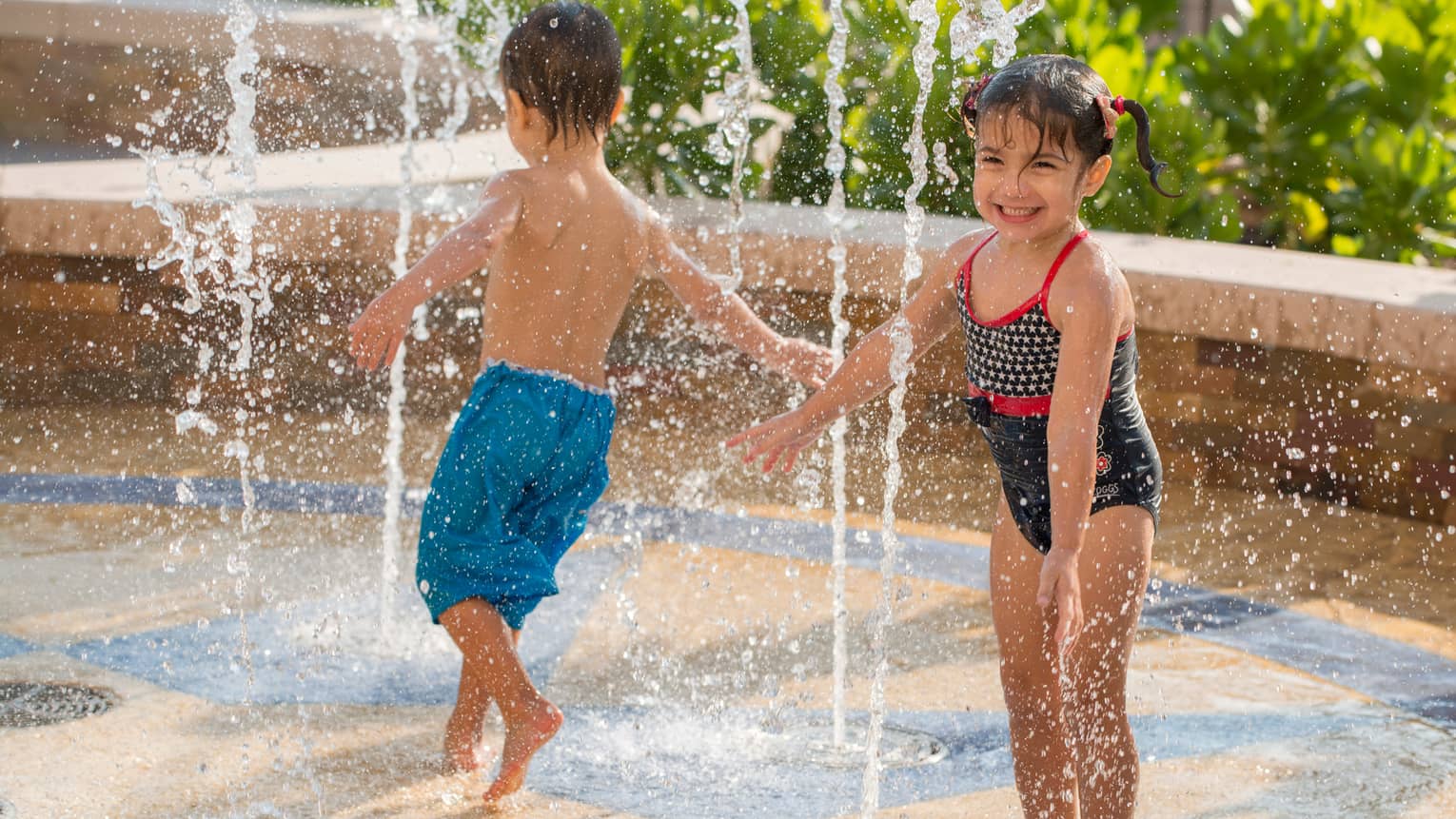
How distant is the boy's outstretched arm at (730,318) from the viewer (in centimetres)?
306

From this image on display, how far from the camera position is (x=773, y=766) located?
118 inches

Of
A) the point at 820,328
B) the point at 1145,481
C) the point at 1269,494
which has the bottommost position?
the point at 1269,494

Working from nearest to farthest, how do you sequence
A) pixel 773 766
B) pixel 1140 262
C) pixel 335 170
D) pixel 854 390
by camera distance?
pixel 854 390
pixel 773 766
pixel 1140 262
pixel 335 170

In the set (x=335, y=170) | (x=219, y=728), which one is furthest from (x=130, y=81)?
(x=219, y=728)

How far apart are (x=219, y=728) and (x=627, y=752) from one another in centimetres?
69

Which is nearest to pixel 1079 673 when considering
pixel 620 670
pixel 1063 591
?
pixel 1063 591

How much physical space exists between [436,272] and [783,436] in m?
0.59

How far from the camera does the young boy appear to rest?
290 centimetres

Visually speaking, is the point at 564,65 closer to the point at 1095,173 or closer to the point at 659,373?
the point at 1095,173

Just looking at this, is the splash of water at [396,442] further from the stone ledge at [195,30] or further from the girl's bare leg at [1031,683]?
the girl's bare leg at [1031,683]

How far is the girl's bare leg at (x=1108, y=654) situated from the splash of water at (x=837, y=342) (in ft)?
2.02

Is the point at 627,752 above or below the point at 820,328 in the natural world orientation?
below

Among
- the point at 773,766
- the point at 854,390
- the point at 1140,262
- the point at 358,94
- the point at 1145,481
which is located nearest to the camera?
the point at 1145,481

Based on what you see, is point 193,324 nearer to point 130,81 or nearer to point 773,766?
point 773,766
